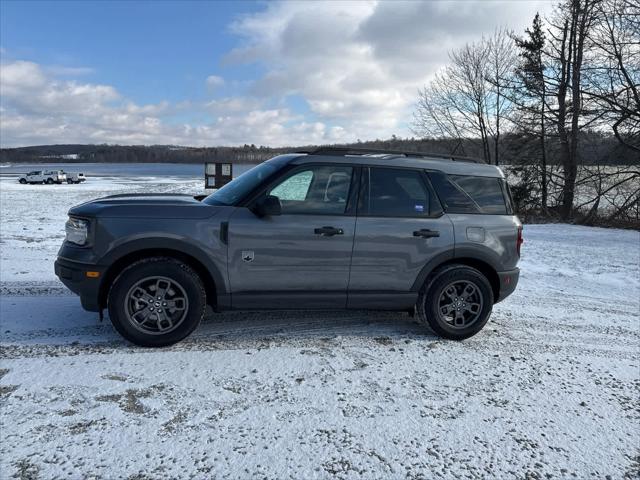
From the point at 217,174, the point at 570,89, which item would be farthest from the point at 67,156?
the point at 570,89

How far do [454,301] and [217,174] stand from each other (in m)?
14.6

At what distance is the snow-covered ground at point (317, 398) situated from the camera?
242cm

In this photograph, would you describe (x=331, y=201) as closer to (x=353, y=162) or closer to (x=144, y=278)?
(x=353, y=162)

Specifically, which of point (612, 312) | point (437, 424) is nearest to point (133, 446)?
Result: point (437, 424)

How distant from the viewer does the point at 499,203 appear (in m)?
4.42

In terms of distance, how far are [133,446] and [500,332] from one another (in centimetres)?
368

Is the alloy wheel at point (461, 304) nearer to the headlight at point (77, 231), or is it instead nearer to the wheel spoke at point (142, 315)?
the wheel spoke at point (142, 315)

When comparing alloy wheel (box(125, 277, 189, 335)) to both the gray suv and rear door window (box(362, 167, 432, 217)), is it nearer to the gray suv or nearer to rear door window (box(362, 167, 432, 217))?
the gray suv

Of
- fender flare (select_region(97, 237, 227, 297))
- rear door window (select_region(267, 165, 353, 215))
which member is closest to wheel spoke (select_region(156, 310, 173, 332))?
fender flare (select_region(97, 237, 227, 297))

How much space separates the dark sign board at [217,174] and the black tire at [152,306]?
13750 mm

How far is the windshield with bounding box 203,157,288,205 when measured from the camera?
13.2 ft

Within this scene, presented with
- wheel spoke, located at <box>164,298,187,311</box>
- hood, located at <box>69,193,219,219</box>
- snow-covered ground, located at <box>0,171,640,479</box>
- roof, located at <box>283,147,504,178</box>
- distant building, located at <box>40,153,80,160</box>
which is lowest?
snow-covered ground, located at <box>0,171,640,479</box>

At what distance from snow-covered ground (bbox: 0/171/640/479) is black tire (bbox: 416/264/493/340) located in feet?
0.52

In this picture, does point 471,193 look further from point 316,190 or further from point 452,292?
point 316,190
